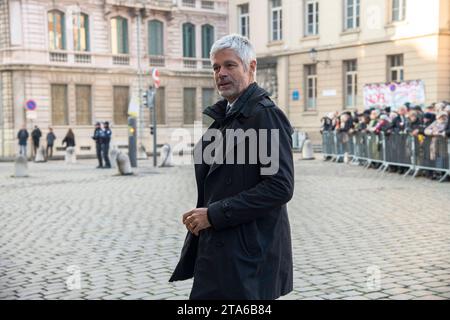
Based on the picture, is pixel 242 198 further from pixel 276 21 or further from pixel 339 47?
pixel 276 21

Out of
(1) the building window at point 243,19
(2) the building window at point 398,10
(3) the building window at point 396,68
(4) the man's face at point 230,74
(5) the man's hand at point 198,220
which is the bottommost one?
(5) the man's hand at point 198,220

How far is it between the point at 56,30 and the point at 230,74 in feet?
113

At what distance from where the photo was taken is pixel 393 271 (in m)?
5.88

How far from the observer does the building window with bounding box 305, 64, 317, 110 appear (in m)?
33.2

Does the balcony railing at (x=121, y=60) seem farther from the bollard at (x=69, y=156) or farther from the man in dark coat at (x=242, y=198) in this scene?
the man in dark coat at (x=242, y=198)

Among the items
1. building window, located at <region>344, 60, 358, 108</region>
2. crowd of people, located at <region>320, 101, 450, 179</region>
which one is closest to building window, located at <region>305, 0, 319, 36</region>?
building window, located at <region>344, 60, 358, 108</region>

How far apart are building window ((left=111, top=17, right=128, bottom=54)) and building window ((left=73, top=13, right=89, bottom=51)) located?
5.81ft

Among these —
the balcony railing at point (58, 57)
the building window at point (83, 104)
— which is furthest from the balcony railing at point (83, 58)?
the building window at point (83, 104)

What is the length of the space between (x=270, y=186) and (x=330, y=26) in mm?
30324

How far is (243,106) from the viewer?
2768mm

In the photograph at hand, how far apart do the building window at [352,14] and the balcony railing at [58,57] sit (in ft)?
52.8

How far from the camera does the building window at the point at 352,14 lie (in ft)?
99.7

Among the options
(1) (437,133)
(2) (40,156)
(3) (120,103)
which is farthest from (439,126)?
(3) (120,103)
